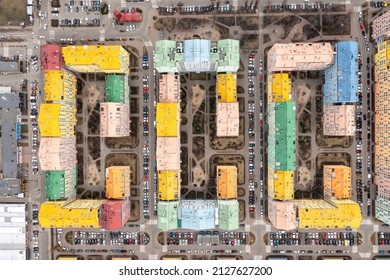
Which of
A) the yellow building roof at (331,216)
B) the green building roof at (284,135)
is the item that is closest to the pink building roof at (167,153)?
the green building roof at (284,135)

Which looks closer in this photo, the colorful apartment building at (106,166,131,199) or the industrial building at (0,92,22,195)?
the colorful apartment building at (106,166,131,199)

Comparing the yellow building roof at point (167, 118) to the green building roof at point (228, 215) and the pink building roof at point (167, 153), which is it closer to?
the pink building roof at point (167, 153)

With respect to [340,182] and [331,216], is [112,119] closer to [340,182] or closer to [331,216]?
[331,216]

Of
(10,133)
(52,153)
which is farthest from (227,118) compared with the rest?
(10,133)

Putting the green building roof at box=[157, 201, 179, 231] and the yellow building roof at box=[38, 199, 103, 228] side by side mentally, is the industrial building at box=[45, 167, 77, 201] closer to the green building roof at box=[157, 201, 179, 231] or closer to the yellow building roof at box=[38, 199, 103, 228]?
the yellow building roof at box=[38, 199, 103, 228]

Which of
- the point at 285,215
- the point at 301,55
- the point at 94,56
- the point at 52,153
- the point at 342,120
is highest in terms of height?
the point at 94,56

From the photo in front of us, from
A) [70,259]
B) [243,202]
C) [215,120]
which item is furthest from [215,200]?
[70,259]

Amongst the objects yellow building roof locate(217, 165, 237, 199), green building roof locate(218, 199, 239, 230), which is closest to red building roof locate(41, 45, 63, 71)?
yellow building roof locate(217, 165, 237, 199)
